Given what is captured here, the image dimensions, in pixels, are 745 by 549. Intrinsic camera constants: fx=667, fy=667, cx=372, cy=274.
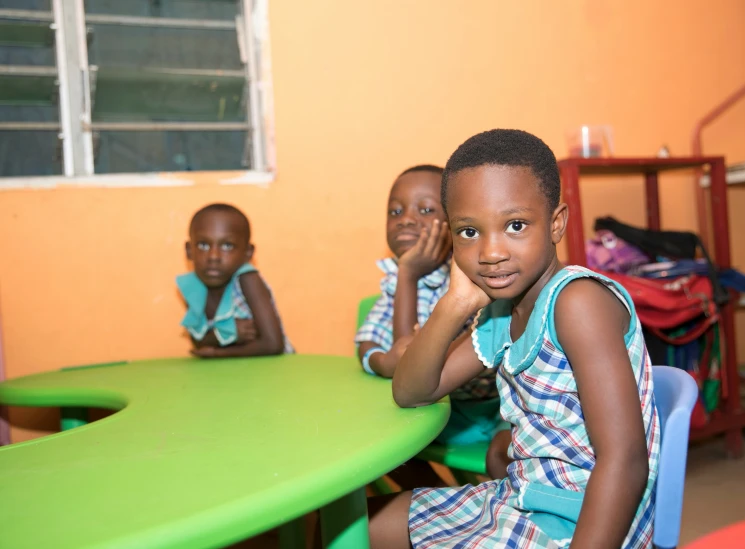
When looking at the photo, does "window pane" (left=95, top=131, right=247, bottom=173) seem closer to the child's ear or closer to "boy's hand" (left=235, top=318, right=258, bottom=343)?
"boy's hand" (left=235, top=318, right=258, bottom=343)

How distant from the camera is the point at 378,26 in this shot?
2.78 m

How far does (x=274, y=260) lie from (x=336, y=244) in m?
0.27

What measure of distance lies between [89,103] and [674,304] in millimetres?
2375

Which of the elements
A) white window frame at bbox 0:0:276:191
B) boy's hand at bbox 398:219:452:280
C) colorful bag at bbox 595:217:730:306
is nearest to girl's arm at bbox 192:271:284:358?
white window frame at bbox 0:0:276:191

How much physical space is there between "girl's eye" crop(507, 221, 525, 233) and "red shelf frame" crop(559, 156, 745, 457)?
1.59 m

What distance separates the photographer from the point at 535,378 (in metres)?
1.13

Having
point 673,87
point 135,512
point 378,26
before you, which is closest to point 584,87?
point 673,87

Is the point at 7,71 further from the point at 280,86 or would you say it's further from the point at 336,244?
the point at 336,244

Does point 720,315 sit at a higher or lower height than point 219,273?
lower

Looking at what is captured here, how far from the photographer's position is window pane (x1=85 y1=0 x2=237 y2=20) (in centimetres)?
261

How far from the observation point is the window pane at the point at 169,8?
8.57 feet

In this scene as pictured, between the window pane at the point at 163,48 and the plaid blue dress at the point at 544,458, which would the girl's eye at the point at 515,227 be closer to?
the plaid blue dress at the point at 544,458

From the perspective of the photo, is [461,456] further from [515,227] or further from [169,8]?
[169,8]

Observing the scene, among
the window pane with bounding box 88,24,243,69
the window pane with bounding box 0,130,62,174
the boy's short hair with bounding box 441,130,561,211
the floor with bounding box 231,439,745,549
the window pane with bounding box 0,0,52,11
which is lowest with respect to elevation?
the floor with bounding box 231,439,745,549
